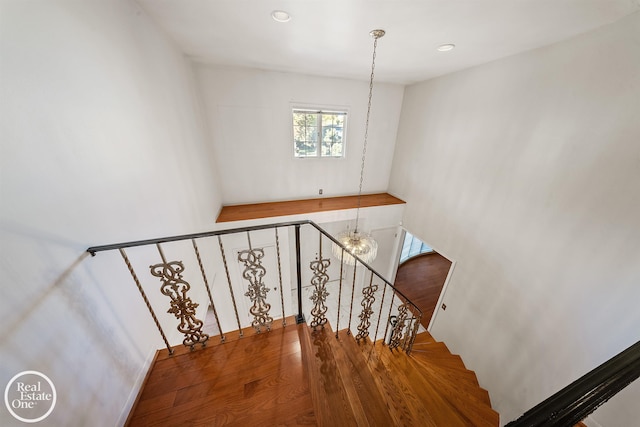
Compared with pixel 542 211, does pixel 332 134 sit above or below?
above

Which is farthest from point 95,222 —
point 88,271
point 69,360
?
point 69,360

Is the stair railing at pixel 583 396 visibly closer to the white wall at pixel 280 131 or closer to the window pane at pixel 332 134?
the white wall at pixel 280 131

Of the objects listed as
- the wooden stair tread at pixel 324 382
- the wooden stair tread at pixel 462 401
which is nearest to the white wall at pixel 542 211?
the wooden stair tread at pixel 462 401

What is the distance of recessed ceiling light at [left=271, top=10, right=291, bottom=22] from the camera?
69.2 inches

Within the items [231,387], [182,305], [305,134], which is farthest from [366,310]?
[305,134]

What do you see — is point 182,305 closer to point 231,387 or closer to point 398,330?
point 231,387

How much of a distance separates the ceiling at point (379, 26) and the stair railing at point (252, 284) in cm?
183

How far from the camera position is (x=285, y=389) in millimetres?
1382

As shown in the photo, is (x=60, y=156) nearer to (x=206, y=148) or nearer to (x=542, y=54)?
(x=206, y=148)

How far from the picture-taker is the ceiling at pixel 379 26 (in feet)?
5.28

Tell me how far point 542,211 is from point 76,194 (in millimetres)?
3806

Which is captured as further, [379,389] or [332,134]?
[332,134]

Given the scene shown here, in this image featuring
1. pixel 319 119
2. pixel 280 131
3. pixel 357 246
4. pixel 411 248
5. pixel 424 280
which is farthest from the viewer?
pixel 411 248

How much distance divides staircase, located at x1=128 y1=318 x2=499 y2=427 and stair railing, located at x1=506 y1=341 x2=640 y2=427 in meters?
1.12
